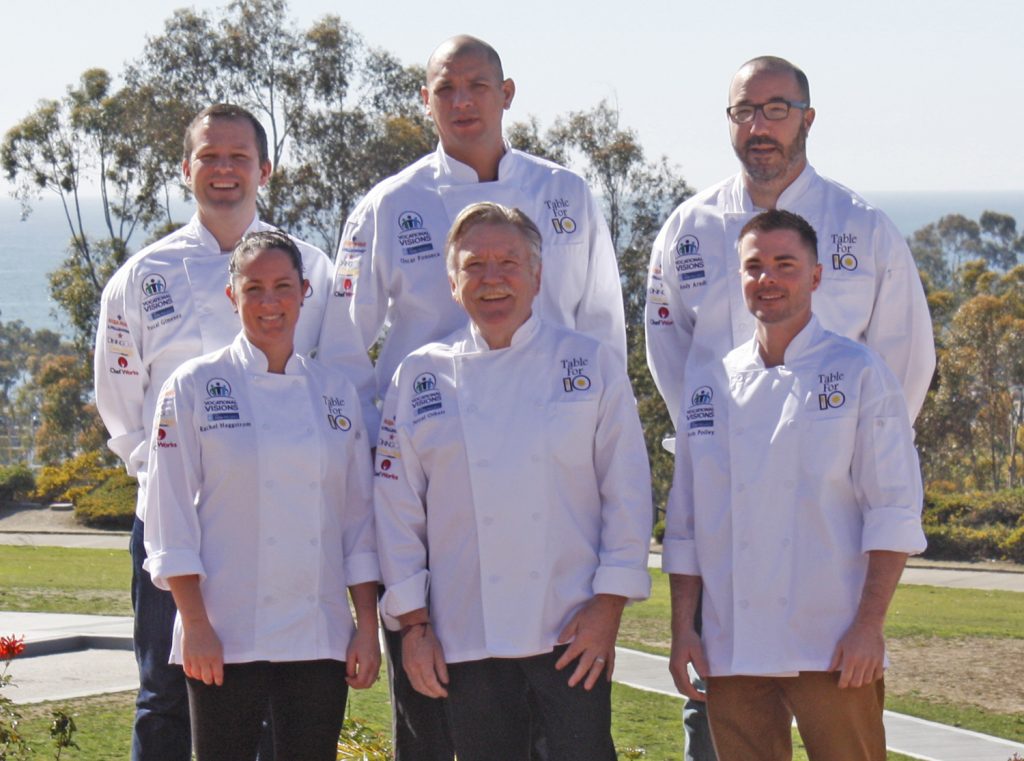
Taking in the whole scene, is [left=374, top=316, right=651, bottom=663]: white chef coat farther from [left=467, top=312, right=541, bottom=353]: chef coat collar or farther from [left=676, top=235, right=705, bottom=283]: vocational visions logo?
[left=676, top=235, right=705, bottom=283]: vocational visions logo

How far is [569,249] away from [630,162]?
28.6 metres

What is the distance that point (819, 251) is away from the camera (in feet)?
15.6

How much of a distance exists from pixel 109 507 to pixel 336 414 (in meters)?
25.8

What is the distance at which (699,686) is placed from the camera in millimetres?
4781

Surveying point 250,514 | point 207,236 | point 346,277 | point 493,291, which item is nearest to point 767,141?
point 493,291

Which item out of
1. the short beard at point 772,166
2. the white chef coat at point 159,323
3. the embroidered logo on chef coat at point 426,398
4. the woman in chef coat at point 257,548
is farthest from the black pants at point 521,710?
the short beard at point 772,166

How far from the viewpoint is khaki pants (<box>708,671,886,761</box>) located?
3994 mm

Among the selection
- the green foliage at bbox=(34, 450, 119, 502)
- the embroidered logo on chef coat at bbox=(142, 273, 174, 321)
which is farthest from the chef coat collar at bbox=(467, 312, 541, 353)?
the green foliage at bbox=(34, 450, 119, 502)

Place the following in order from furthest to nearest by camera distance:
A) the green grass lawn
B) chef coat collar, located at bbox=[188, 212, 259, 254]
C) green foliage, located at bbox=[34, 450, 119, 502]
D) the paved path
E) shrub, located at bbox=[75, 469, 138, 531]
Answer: green foliage, located at bbox=[34, 450, 119, 502] < shrub, located at bbox=[75, 469, 138, 531] < the paved path < the green grass lawn < chef coat collar, located at bbox=[188, 212, 259, 254]

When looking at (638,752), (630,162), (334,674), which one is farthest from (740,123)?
(630,162)

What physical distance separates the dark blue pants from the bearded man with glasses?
5.58 ft

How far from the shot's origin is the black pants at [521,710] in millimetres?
4020

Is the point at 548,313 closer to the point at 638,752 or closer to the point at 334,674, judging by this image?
the point at 334,674

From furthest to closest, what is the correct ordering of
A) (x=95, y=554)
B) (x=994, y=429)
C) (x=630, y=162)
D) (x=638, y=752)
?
(x=994, y=429) → (x=630, y=162) → (x=95, y=554) → (x=638, y=752)
